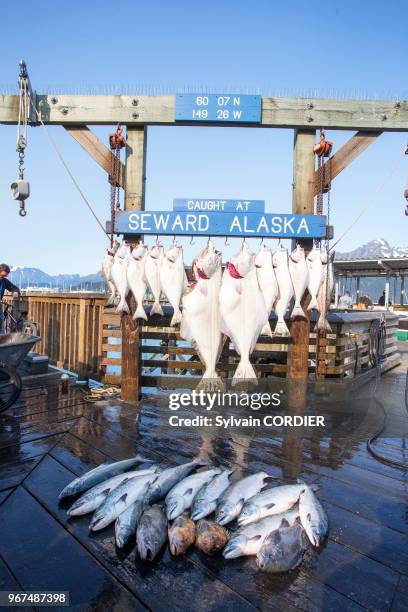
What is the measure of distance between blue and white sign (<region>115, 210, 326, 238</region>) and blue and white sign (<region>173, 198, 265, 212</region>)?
0.09 m

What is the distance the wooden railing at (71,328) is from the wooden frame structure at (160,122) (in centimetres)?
160

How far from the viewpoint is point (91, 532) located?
2584 millimetres

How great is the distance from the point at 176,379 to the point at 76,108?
3939 millimetres

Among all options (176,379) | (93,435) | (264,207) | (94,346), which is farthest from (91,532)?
(94,346)

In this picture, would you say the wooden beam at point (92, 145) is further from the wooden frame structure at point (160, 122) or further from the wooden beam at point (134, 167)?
the wooden beam at point (134, 167)

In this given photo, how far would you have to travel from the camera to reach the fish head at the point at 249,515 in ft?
8.59

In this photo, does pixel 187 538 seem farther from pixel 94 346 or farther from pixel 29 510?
pixel 94 346

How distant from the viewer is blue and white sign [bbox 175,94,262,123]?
5602 mm

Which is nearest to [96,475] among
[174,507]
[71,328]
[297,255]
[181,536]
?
[174,507]

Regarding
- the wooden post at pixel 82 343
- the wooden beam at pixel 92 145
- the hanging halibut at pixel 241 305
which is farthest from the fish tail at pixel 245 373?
the wooden post at pixel 82 343

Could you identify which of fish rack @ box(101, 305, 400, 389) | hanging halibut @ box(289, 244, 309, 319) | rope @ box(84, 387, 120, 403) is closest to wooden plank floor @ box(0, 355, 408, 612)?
rope @ box(84, 387, 120, 403)

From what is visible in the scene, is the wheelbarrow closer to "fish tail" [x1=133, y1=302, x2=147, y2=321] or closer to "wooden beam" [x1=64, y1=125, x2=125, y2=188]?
"fish tail" [x1=133, y1=302, x2=147, y2=321]

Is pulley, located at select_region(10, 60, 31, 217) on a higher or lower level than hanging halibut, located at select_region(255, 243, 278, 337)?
higher

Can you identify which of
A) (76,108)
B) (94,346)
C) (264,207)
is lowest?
(94,346)
